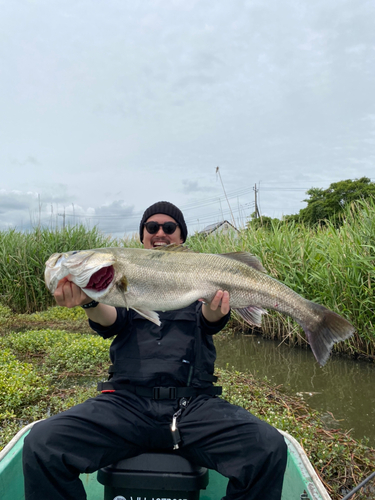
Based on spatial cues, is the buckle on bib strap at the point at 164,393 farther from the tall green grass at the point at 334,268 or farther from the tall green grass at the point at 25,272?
the tall green grass at the point at 25,272

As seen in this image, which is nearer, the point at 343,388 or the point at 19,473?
the point at 19,473

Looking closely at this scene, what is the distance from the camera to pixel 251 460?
1796mm

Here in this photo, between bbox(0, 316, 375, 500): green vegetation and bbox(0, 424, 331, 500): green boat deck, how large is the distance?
66 cm

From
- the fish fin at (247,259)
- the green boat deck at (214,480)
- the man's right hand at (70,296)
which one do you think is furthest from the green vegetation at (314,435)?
the man's right hand at (70,296)

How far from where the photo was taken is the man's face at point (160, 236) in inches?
113

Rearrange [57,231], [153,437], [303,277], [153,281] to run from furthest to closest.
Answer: [57,231], [303,277], [153,281], [153,437]

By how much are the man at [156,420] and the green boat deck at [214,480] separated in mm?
493

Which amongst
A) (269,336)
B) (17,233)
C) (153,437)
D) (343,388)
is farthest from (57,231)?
(153,437)

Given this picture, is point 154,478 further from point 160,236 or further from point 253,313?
point 160,236

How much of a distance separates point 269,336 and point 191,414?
220 inches

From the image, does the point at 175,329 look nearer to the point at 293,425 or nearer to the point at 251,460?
the point at 251,460

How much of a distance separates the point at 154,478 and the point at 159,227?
1720 millimetres

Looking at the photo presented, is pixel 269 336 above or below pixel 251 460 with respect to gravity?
below

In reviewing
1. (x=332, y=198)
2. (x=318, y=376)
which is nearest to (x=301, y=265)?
(x=318, y=376)
